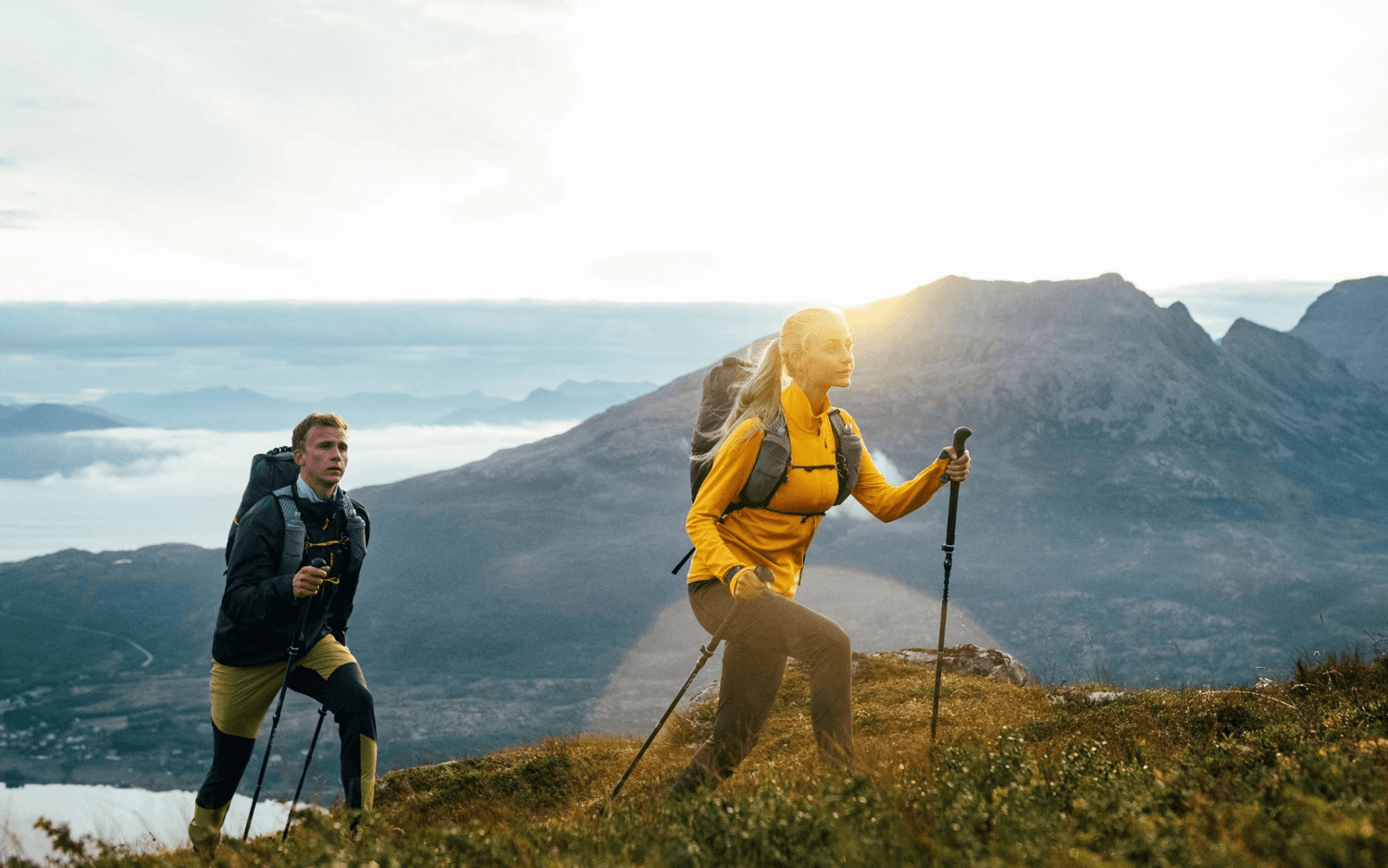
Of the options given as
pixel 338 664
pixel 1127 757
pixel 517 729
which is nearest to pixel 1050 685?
pixel 1127 757

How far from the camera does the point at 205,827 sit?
19.7 ft

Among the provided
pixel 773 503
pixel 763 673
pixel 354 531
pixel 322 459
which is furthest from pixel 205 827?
pixel 773 503

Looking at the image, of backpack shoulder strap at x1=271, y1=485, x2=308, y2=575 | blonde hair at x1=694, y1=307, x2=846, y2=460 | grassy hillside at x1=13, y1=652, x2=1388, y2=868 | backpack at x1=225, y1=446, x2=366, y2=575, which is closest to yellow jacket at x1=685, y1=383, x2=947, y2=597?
blonde hair at x1=694, y1=307, x2=846, y2=460

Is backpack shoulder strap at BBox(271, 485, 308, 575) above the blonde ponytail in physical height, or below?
below

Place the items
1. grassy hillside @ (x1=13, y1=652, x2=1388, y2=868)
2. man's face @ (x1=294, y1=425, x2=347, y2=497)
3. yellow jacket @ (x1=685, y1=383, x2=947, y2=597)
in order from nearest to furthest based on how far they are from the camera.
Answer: grassy hillside @ (x1=13, y1=652, x2=1388, y2=868), yellow jacket @ (x1=685, y1=383, x2=947, y2=597), man's face @ (x1=294, y1=425, x2=347, y2=497)

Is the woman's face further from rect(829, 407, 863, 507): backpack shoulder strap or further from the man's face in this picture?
the man's face

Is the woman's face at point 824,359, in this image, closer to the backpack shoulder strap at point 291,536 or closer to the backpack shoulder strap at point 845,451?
the backpack shoulder strap at point 845,451

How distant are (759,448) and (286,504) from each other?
139 inches

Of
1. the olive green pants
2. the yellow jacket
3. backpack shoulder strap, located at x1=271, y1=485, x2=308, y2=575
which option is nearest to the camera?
the olive green pants

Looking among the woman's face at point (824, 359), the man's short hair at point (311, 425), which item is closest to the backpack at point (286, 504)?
the man's short hair at point (311, 425)

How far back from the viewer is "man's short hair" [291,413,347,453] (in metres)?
6.78

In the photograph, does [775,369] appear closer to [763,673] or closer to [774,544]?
[774,544]

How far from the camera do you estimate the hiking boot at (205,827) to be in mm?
5453

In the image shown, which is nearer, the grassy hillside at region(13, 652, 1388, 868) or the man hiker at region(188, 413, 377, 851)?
the grassy hillside at region(13, 652, 1388, 868)
